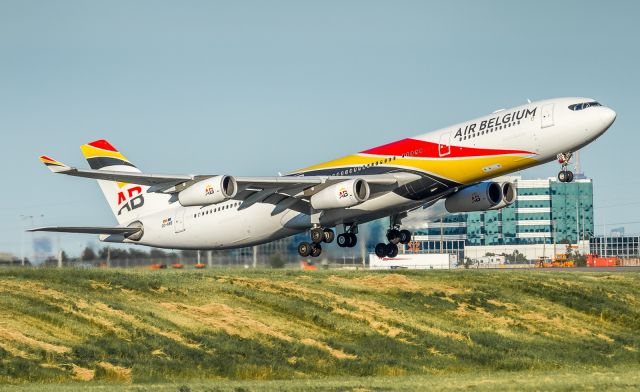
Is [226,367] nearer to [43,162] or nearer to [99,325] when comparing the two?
[99,325]

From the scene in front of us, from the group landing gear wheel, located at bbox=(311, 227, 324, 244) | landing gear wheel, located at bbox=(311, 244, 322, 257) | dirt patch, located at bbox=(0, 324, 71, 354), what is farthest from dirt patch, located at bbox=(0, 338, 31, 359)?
landing gear wheel, located at bbox=(311, 244, 322, 257)

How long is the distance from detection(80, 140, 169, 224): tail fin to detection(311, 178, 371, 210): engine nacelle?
16.9 metres

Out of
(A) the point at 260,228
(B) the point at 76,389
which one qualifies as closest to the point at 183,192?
(A) the point at 260,228

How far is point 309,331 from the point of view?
4656 cm

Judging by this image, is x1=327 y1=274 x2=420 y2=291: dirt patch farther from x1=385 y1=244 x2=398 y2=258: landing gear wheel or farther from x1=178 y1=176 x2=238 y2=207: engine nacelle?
x1=178 y1=176 x2=238 y2=207: engine nacelle

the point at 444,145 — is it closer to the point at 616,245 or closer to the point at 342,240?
the point at 342,240

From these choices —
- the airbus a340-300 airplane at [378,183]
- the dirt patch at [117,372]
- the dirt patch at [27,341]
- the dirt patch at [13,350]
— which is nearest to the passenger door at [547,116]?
the airbus a340-300 airplane at [378,183]

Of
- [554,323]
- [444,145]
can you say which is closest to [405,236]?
[554,323]

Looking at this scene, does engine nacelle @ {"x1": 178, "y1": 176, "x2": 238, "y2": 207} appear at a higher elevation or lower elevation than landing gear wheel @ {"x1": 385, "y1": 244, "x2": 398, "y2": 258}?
higher

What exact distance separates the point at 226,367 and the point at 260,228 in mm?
16509

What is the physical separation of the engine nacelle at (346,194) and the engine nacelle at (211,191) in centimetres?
470

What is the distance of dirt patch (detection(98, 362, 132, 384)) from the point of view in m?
36.8

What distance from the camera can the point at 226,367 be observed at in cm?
3966

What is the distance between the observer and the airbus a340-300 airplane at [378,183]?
4619 cm
